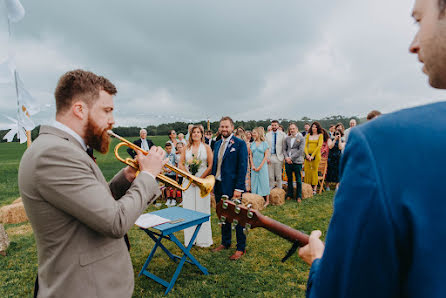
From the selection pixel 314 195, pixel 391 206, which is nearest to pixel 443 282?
pixel 391 206

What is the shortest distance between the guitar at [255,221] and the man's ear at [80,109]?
1270mm

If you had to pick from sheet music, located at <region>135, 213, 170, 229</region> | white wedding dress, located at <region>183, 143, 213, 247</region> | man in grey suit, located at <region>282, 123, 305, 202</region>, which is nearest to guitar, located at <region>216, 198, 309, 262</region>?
sheet music, located at <region>135, 213, 170, 229</region>

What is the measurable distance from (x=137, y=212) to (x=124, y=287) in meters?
0.58

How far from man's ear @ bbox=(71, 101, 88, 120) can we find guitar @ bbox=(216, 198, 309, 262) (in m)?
1.27

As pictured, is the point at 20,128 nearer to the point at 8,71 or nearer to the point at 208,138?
the point at 8,71

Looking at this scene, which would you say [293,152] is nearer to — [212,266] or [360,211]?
[212,266]

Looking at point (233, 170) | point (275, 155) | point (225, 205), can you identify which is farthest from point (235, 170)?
point (275, 155)

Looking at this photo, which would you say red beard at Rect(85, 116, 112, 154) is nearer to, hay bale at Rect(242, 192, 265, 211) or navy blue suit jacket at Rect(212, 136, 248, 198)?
navy blue suit jacket at Rect(212, 136, 248, 198)

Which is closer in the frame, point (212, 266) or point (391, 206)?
point (391, 206)

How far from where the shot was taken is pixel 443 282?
20.5 inches

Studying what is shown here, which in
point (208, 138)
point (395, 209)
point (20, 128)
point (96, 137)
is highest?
point (20, 128)

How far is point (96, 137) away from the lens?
184 centimetres

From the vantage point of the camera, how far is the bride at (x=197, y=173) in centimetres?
561

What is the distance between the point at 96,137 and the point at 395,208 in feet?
6.10
